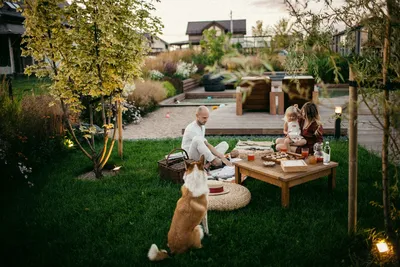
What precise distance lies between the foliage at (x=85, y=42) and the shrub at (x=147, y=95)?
6.05 metres

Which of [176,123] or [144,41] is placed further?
[176,123]

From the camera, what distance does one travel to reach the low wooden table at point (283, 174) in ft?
15.1

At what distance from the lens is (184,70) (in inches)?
791

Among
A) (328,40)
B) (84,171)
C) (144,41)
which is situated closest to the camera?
(328,40)

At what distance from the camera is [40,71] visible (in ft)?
18.0

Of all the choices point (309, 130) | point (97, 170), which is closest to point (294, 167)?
point (309, 130)

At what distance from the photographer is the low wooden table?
4590 mm

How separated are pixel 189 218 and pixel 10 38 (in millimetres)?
23561

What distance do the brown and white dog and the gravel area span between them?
5.72 m

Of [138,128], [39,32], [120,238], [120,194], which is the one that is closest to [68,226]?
[120,238]

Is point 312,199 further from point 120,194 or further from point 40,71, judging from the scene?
point 40,71

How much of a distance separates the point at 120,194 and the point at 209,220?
163 cm

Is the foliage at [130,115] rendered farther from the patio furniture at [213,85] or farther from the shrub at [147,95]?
the patio furniture at [213,85]

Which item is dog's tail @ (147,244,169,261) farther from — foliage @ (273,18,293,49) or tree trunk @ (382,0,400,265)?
foliage @ (273,18,293,49)
